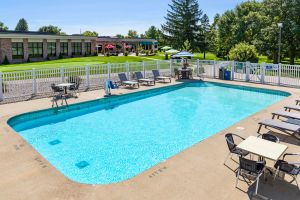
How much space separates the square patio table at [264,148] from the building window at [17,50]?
3758 centimetres

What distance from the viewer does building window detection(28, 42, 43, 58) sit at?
38.6m

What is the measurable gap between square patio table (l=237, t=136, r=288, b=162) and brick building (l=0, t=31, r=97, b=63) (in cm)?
3635

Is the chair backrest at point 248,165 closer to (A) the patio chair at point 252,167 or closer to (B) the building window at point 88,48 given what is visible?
(A) the patio chair at point 252,167

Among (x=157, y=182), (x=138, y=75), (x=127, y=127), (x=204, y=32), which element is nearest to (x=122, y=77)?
(x=138, y=75)

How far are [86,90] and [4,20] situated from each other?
348 ft

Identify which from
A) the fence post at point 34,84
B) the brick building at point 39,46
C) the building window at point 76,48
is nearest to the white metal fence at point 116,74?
the fence post at point 34,84

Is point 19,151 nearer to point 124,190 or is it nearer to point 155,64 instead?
point 124,190

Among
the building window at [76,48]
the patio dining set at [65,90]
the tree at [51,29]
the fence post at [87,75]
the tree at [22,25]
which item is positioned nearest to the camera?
the patio dining set at [65,90]

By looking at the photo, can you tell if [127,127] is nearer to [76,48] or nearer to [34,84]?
[34,84]

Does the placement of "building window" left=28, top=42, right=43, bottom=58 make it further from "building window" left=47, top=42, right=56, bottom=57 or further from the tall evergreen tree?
the tall evergreen tree

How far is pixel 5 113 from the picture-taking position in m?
11.6

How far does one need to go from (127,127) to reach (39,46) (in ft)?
110

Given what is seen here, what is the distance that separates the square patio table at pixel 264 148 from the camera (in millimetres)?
5805

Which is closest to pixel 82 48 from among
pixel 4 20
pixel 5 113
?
pixel 5 113
